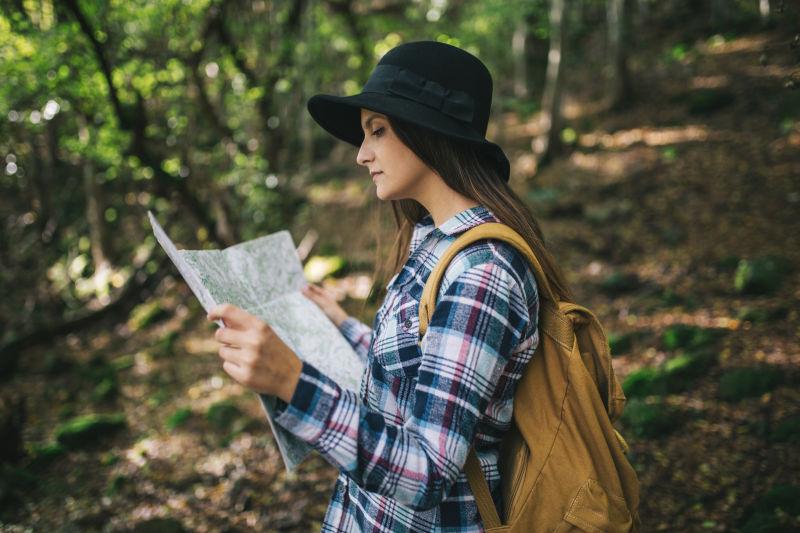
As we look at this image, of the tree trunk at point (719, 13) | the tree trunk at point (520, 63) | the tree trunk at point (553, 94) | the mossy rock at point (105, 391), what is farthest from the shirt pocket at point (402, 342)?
the tree trunk at point (719, 13)

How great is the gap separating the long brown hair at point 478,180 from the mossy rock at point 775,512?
231 centimetres

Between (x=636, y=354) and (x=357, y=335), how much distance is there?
168 inches

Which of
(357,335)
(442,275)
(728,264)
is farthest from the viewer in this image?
(728,264)

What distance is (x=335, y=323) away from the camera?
2.10 m

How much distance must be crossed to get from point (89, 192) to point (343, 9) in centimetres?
605

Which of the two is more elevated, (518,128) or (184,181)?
(518,128)

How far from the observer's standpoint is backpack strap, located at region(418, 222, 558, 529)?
51.1 inches

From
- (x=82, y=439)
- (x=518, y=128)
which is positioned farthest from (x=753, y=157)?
(x=82, y=439)

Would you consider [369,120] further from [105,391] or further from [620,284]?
[105,391]

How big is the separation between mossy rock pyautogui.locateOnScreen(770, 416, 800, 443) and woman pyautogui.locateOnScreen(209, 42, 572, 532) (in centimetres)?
321

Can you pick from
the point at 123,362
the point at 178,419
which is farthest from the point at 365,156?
the point at 123,362

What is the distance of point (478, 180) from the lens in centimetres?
156

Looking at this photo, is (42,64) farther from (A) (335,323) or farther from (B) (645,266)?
(B) (645,266)

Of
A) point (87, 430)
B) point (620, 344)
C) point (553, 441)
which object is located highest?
point (553, 441)
